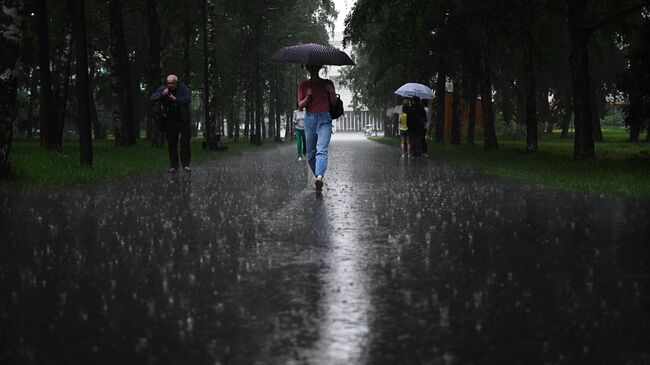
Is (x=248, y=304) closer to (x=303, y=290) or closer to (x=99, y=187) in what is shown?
(x=303, y=290)

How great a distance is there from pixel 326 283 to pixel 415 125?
20211mm

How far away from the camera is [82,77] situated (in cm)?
1767

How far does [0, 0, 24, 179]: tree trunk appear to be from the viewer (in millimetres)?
13625

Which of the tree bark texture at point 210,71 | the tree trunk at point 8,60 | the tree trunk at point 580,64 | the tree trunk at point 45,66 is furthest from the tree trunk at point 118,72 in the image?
the tree trunk at point 580,64

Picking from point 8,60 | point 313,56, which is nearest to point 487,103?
point 313,56

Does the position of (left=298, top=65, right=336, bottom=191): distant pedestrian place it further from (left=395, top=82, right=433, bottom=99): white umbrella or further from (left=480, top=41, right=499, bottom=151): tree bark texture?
(left=480, top=41, right=499, bottom=151): tree bark texture

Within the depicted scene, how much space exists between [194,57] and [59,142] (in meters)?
21.8

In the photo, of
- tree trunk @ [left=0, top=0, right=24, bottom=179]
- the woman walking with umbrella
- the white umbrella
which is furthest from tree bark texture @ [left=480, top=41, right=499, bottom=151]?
tree trunk @ [left=0, top=0, right=24, bottom=179]

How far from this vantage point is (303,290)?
18.0 feet

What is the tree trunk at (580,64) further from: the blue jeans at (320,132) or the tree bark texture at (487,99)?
the blue jeans at (320,132)

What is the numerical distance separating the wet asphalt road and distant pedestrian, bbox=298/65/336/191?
2.50 metres

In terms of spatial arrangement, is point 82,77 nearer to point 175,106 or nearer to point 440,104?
point 175,106

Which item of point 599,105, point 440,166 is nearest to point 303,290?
point 440,166

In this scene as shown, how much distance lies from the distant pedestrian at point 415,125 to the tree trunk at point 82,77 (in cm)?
1082
